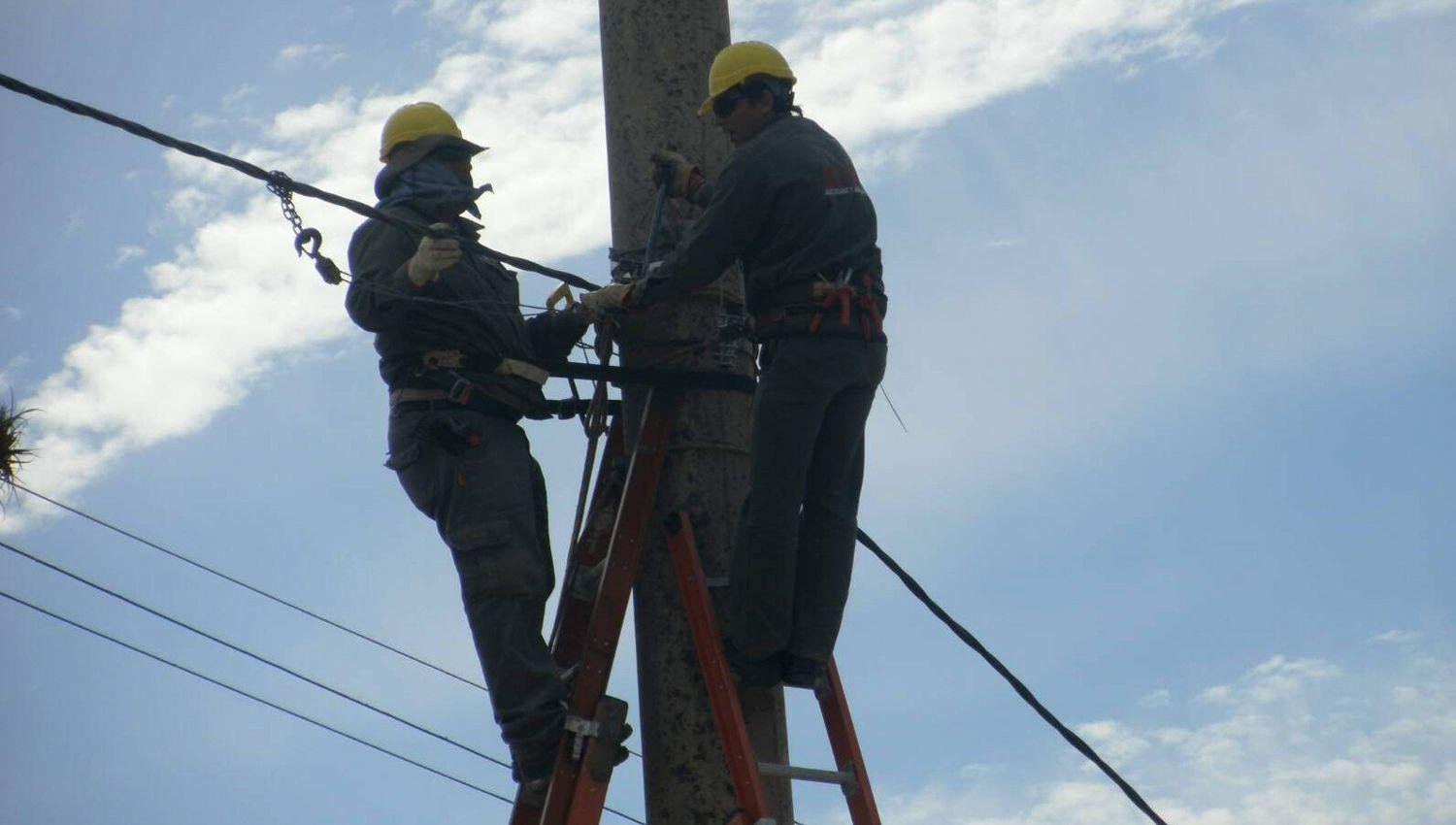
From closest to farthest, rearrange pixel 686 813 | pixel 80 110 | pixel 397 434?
pixel 80 110 → pixel 686 813 → pixel 397 434

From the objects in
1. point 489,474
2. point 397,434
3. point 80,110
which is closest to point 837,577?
point 489,474

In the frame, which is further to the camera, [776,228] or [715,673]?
[776,228]

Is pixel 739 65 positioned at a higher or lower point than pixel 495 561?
higher

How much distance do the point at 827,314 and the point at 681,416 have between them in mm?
581

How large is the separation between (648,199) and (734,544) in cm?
119

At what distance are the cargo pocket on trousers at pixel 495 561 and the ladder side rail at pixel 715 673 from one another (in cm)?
44

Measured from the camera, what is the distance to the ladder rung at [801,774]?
204 inches

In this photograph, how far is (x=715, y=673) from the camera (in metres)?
5.22

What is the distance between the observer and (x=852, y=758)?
5.48 metres

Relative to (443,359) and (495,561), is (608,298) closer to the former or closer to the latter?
(443,359)

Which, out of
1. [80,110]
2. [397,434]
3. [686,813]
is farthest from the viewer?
[397,434]

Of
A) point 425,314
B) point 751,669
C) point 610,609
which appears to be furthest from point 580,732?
point 425,314

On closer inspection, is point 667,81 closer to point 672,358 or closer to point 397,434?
point 672,358

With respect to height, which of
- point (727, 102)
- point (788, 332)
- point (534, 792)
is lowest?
point (534, 792)
